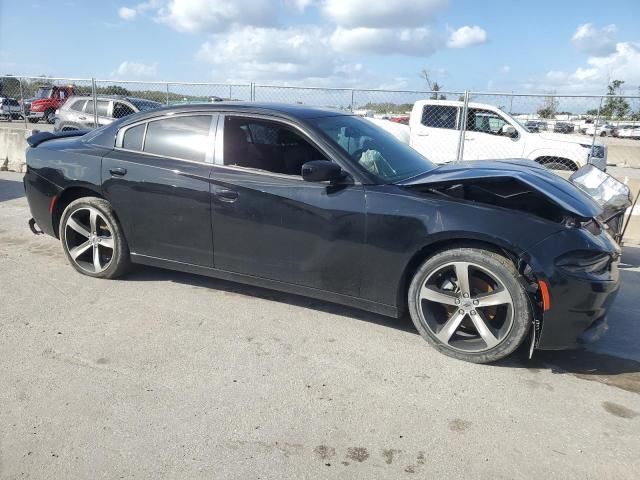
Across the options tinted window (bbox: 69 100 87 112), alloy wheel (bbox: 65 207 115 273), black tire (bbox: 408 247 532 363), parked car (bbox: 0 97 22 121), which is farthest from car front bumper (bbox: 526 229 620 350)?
parked car (bbox: 0 97 22 121)

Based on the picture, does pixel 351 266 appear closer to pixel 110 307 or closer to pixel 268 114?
pixel 268 114

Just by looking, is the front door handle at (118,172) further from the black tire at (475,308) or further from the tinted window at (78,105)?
the tinted window at (78,105)

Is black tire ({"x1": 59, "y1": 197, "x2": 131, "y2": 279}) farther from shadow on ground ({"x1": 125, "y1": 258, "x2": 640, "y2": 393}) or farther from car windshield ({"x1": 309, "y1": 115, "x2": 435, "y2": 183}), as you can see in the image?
car windshield ({"x1": 309, "y1": 115, "x2": 435, "y2": 183})

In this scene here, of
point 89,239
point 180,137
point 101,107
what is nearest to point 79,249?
point 89,239

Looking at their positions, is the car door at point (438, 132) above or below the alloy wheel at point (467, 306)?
above

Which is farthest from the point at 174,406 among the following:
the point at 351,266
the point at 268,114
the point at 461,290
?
the point at 268,114

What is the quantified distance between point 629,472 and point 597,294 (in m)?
1.07

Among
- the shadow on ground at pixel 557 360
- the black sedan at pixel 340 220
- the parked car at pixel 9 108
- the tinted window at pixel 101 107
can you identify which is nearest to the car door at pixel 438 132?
the black sedan at pixel 340 220

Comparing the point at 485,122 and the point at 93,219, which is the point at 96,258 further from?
the point at 485,122

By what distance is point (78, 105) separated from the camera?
14.9 m

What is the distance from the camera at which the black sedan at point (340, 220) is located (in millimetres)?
3203

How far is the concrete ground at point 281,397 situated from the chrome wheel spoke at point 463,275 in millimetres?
505

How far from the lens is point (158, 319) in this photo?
3.98 m

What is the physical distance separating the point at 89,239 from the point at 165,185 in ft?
3.62
